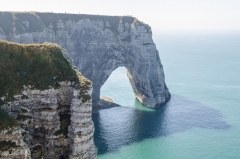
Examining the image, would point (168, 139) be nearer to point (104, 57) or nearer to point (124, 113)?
point (124, 113)

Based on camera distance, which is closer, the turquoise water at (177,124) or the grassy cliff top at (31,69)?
the grassy cliff top at (31,69)

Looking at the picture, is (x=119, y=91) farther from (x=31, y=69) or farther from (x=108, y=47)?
(x=31, y=69)

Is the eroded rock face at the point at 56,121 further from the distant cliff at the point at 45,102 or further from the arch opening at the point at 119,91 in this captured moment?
the arch opening at the point at 119,91

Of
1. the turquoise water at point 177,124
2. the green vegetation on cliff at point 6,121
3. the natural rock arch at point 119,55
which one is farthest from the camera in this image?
the natural rock arch at point 119,55

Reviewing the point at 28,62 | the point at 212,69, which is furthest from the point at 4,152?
the point at 212,69

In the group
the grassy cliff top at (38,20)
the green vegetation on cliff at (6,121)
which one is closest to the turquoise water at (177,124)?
the grassy cliff top at (38,20)

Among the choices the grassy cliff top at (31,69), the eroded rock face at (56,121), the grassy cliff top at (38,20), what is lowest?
the eroded rock face at (56,121)

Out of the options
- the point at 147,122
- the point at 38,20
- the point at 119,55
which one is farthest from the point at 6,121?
the point at 119,55

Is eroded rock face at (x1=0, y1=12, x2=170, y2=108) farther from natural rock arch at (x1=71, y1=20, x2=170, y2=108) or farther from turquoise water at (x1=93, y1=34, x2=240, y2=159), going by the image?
turquoise water at (x1=93, y1=34, x2=240, y2=159)
